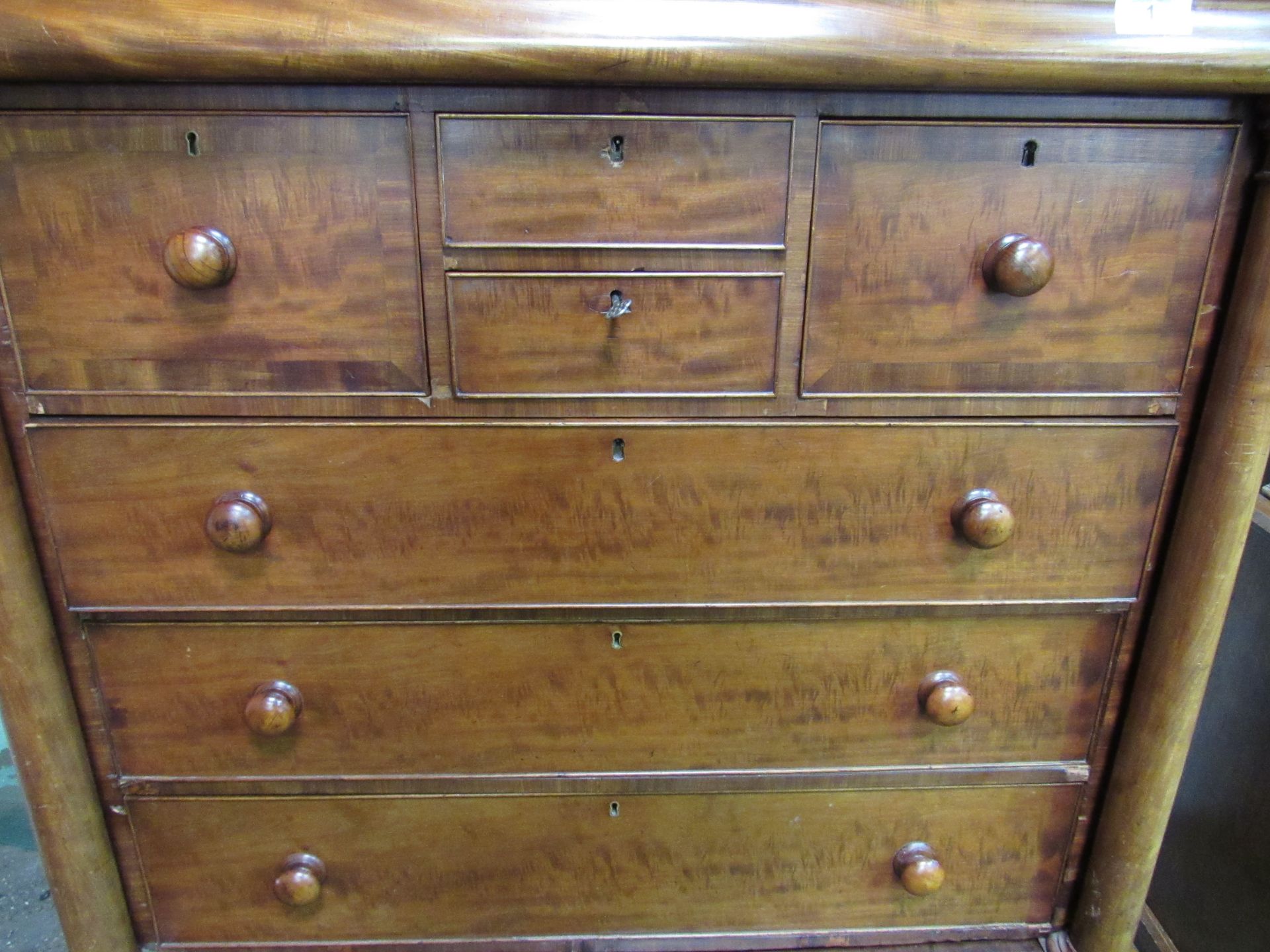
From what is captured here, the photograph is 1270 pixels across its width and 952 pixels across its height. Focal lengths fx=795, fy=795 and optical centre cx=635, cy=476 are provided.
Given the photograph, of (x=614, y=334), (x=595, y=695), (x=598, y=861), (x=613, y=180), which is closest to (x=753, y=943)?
(x=598, y=861)

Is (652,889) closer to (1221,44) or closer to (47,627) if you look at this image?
(47,627)

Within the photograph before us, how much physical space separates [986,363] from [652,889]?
26.6 inches

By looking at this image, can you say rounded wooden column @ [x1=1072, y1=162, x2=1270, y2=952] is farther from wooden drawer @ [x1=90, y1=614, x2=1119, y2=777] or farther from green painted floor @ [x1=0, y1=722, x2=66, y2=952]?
green painted floor @ [x1=0, y1=722, x2=66, y2=952]

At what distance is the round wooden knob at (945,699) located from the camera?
808mm

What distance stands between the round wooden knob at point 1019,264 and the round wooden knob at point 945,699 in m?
0.39

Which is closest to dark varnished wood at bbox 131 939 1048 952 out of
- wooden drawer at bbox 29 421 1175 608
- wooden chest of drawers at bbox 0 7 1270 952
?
wooden chest of drawers at bbox 0 7 1270 952

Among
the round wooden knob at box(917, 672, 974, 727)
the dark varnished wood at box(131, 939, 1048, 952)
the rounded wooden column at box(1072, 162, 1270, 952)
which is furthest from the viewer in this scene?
the dark varnished wood at box(131, 939, 1048, 952)

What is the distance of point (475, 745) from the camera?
85 cm

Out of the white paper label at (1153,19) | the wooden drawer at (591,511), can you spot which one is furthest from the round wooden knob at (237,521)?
the white paper label at (1153,19)

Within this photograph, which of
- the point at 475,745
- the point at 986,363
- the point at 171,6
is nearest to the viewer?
the point at 171,6

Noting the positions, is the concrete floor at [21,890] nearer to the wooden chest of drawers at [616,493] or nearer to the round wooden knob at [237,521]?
the wooden chest of drawers at [616,493]

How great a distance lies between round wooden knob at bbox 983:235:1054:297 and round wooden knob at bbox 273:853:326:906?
35.9 inches

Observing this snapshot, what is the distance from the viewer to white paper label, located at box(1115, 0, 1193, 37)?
0.62 metres

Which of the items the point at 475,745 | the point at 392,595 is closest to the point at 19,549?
the point at 392,595
